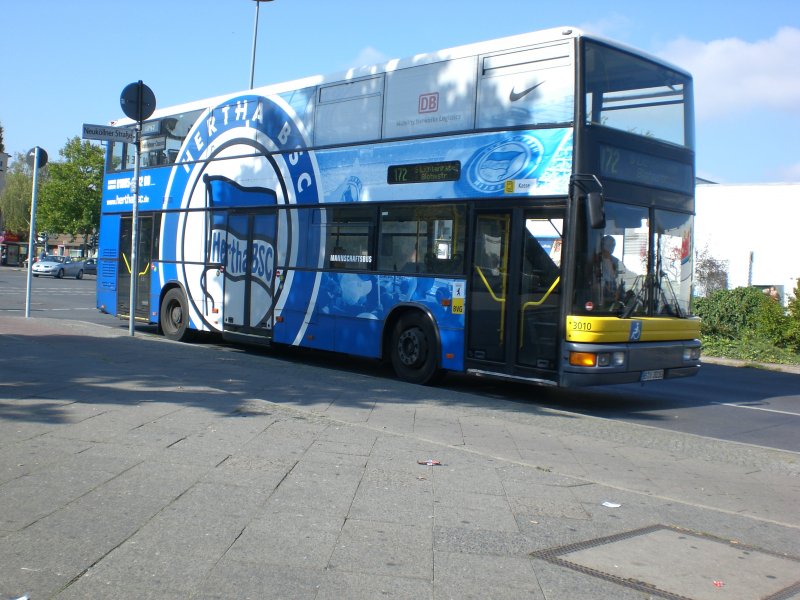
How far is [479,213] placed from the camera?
11250 millimetres

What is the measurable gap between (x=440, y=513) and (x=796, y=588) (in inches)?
88.0

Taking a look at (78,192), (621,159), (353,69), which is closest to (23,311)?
(353,69)

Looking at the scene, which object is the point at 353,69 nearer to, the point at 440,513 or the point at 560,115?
the point at 560,115

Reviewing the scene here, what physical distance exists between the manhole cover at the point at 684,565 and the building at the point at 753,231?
32.0 metres

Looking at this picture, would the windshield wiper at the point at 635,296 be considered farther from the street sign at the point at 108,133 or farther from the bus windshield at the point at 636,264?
A: the street sign at the point at 108,133

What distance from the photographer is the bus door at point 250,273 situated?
14633 millimetres

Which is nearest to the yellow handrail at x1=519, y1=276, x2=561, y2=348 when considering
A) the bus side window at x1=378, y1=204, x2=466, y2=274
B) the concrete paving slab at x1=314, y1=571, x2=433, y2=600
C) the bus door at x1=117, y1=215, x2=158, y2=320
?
the bus side window at x1=378, y1=204, x2=466, y2=274

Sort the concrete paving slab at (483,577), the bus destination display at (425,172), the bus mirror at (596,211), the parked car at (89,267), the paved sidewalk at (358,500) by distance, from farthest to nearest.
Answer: the parked car at (89,267) → the bus destination display at (425,172) → the bus mirror at (596,211) → the paved sidewalk at (358,500) → the concrete paving slab at (483,577)

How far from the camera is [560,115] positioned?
10.3 metres

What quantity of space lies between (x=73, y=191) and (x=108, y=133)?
62762 millimetres

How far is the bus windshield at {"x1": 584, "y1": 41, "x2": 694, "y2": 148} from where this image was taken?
33.8 ft

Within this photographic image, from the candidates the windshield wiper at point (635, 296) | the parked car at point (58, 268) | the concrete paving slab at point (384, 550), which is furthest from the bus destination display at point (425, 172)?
the parked car at point (58, 268)

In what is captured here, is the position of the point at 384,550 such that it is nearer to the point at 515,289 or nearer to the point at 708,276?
the point at 515,289

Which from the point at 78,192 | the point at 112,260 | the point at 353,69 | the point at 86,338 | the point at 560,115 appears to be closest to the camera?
the point at 560,115
